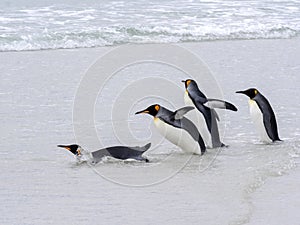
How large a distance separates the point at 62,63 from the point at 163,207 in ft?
17.4

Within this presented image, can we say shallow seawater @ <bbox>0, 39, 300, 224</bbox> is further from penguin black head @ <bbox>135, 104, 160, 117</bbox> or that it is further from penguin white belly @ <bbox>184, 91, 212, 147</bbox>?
penguin black head @ <bbox>135, 104, 160, 117</bbox>

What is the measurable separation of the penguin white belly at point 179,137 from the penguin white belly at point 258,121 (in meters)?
0.67

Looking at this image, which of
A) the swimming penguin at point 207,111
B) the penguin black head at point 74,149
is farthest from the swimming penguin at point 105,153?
the swimming penguin at point 207,111

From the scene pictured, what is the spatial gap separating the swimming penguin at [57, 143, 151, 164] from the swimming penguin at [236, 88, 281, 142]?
1.19 m

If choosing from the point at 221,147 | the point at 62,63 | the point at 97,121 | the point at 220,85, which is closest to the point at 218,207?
the point at 221,147

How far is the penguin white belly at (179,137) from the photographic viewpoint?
585cm

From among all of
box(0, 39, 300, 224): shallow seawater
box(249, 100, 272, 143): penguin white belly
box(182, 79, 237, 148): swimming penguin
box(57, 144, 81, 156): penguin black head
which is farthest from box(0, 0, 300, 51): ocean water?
box(57, 144, 81, 156): penguin black head

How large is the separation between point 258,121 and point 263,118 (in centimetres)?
7

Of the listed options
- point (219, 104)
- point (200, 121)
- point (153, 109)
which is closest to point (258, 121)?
point (219, 104)

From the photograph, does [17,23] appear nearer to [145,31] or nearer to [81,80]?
[145,31]

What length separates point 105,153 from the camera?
5.58m

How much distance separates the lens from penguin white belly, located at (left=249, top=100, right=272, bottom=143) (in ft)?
20.2

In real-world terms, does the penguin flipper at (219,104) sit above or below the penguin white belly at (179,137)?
above

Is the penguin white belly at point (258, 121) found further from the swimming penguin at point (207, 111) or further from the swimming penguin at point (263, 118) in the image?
the swimming penguin at point (207, 111)
